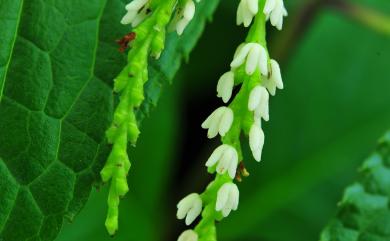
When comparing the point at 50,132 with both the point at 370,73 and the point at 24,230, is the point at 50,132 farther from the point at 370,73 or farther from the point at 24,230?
the point at 370,73

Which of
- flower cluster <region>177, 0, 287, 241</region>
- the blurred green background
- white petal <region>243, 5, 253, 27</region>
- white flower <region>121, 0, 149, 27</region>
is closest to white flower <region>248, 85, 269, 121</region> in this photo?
flower cluster <region>177, 0, 287, 241</region>

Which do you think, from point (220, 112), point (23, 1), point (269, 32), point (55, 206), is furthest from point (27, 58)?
point (269, 32)

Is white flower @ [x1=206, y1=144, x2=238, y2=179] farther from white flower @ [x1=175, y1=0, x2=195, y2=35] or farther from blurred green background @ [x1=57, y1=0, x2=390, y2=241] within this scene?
blurred green background @ [x1=57, y1=0, x2=390, y2=241]

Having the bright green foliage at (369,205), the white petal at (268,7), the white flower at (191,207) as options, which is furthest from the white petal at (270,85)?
the bright green foliage at (369,205)

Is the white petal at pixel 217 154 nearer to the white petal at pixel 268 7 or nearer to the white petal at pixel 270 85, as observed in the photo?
the white petal at pixel 270 85

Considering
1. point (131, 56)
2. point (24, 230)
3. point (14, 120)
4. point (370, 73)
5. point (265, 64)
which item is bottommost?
point (24, 230)

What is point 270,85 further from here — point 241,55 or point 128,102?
point 128,102
